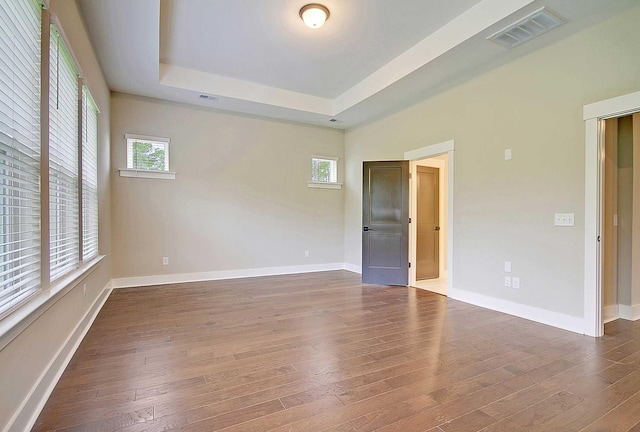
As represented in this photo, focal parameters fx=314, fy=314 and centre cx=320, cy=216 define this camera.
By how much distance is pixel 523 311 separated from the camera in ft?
11.7

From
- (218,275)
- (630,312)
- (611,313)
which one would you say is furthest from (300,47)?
(630,312)

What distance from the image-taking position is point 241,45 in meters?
3.89

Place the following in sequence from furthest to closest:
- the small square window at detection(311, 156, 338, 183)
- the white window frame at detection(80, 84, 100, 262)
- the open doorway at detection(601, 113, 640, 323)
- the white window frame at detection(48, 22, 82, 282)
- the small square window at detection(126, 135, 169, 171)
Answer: the small square window at detection(311, 156, 338, 183) < the small square window at detection(126, 135, 169, 171) < the open doorway at detection(601, 113, 640, 323) < the white window frame at detection(80, 84, 100, 262) < the white window frame at detection(48, 22, 82, 282)

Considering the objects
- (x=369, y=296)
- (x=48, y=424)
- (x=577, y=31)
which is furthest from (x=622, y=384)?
(x=48, y=424)

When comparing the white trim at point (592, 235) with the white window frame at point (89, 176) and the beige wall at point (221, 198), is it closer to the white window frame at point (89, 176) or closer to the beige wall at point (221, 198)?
the beige wall at point (221, 198)

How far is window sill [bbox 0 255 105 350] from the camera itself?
142 centimetres

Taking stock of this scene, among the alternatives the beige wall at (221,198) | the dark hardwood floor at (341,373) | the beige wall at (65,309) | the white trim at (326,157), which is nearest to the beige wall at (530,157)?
the dark hardwood floor at (341,373)

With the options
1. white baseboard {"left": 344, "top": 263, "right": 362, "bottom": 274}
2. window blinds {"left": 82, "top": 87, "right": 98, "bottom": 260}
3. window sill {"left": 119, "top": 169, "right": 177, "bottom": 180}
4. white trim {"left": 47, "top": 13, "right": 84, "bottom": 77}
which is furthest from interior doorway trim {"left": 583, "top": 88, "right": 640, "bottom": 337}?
window sill {"left": 119, "top": 169, "right": 177, "bottom": 180}

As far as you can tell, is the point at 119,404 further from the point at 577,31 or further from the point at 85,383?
the point at 577,31

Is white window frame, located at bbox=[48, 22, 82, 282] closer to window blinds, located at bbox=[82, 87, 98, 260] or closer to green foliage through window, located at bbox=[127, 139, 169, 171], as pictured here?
window blinds, located at bbox=[82, 87, 98, 260]

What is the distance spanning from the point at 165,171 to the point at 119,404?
156 inches

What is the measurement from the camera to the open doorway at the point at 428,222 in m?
5.31

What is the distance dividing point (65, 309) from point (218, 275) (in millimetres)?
3176

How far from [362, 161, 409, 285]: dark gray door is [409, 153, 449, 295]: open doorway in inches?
5.5
